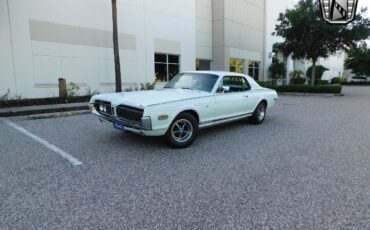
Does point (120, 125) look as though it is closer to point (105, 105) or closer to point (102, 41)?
point (105, 105)

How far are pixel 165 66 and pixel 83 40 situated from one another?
19.2 feet

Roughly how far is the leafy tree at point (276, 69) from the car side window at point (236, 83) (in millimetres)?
22170

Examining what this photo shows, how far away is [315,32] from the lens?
19062mm

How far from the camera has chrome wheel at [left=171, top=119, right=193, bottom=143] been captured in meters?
5.18

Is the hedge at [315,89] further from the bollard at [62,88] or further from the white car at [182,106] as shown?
the bollard at [62,88]

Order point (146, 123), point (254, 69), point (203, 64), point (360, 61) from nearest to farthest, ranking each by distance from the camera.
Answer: point (146, 123), point (203, 64), point (254, 69), point (360, 61)

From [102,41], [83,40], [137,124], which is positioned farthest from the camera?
[102,41]

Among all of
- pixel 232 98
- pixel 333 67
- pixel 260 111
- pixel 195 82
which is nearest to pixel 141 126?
pixel 195 82

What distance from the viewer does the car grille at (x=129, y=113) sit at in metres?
4.63

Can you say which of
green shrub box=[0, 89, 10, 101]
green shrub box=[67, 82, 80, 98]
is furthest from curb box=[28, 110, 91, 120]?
green shrub box=[0, 89, 10, 101]

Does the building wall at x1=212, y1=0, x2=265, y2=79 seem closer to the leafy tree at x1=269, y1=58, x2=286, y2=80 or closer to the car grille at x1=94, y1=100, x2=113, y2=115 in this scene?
the leafy tree at x1=269, y1=58, x2=286, y2=80

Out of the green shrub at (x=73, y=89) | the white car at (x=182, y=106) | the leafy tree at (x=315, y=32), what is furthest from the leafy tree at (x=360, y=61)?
the white car at (x=182, y=106)

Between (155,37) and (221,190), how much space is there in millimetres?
14408

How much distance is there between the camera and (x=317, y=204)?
3.03m
